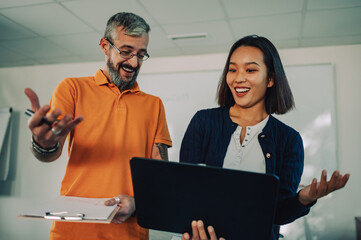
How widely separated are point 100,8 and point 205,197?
A: 7.51 ft

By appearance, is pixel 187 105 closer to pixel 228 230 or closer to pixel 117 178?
pixel 117 178

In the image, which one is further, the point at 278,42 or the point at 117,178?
the point at 278,42

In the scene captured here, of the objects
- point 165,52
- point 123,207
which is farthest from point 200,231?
point 165,52

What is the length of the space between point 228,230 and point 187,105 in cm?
267

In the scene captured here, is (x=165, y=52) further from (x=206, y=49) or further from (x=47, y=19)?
(x=47, y=19)

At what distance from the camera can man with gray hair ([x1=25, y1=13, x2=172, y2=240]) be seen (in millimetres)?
1130

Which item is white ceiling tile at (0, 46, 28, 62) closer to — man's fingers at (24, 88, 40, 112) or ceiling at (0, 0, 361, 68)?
ceiling at (0, 0, 361, 68)

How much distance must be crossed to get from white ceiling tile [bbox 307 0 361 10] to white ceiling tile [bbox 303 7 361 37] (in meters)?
0.07

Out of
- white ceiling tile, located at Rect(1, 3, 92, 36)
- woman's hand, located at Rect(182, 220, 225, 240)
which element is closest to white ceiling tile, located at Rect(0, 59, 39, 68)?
white ceiling tile, located at Rect(1, 3, 92, 36)

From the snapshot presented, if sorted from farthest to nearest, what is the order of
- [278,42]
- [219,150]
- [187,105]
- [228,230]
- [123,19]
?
[187,105]
[278,42]
[123,19]
[219,150]
[228,230]

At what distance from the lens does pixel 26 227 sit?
3.77 meters

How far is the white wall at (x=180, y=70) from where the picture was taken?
3.00 metres

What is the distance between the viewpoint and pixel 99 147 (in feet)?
3.84

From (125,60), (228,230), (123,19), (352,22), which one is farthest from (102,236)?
(352,22)
